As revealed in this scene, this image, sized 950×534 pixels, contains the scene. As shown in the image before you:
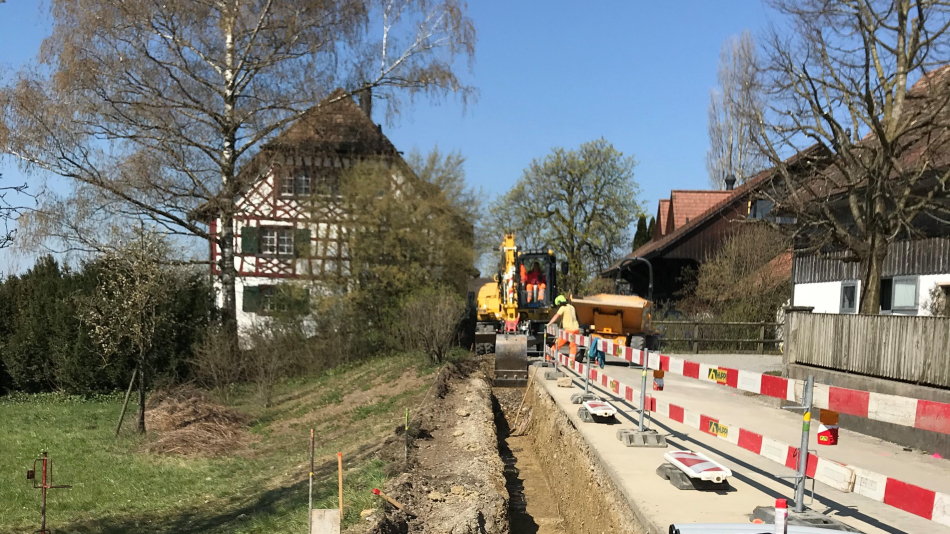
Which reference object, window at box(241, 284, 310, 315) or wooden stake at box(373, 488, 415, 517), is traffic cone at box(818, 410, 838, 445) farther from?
window at box(241, 284, 310, 315)

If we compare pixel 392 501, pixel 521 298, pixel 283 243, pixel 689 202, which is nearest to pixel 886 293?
pixel 521 298

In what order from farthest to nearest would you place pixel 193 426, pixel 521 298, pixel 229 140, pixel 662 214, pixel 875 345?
pixel 662 214, pixel 521 298, pixel 229 140, pixel 193 426, pixel 875 345

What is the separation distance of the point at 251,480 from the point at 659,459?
5.98m

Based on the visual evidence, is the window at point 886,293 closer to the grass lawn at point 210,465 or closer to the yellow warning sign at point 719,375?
the grass lawn at point 210,465

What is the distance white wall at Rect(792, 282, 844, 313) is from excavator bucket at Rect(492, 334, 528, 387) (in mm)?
9481

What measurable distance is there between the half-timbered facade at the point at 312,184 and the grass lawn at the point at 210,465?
473 cm

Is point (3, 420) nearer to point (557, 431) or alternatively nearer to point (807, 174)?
point (557, 431)

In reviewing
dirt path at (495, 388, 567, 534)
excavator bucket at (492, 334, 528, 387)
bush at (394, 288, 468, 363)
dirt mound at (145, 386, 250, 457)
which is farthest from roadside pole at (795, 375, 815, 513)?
bush at (394, 288, 468, 363)

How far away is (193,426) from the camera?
14383 millimetres

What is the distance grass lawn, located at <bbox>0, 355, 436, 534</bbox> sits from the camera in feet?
27.5

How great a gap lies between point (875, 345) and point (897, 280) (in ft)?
33.3

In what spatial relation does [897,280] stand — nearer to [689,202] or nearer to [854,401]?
[854,401]

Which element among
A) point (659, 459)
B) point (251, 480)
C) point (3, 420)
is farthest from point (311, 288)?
point (659, 459)

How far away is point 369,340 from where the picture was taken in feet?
74.9
